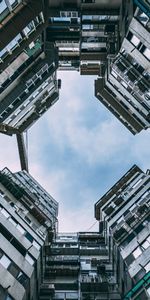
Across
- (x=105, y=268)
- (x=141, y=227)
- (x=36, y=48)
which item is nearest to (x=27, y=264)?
(x=141, y=227)

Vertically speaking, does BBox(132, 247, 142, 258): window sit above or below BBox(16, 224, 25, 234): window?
below

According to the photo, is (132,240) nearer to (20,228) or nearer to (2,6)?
(20,228)

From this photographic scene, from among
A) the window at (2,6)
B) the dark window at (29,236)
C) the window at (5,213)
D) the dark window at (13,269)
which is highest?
the window at (2,6)

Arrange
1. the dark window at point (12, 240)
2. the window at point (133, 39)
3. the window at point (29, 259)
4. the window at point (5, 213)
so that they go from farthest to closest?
the window at point (133, 39)
the window at point (5, 213)
the dark window at point (12, 240)
the window at point (29, 259)

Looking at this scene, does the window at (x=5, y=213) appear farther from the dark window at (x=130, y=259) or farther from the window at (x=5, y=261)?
the dark window at (x=130, y=259)

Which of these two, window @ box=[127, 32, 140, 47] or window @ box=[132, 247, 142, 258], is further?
window @ box=[127, 32, 140, 47]

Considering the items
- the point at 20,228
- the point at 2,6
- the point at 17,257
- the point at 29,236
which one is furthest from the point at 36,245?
the point at 2,6

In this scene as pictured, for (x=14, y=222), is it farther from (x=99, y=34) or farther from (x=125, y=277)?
(x=99, y=34)

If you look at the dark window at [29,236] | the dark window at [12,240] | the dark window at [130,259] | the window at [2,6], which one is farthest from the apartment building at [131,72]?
the dark window at [12,240]

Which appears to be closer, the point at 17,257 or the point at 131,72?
the point at 17,257

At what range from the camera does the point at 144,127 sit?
52562mm

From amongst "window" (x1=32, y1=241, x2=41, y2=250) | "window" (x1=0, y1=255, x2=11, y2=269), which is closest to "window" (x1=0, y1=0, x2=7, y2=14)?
"window" (x1=0, y1=255, x2=11, y2=269)

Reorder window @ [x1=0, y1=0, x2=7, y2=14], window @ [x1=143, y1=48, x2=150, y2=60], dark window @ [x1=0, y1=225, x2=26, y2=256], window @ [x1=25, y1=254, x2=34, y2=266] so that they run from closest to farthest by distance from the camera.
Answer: window @ [x1=0, y1=0, x2=7, y2=14]
window @ [x1=25, y1=254, x2=34, y2=266]
dark window @ [x1=0, y1=225, x2=26, y2=256]
window @ [x1=143, y1=48, x2=150, y2=60]

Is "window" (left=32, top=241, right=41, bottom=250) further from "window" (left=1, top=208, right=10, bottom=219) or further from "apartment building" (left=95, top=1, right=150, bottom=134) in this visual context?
"apartment building" (left=95, top=1, right=150, bottom=134)
